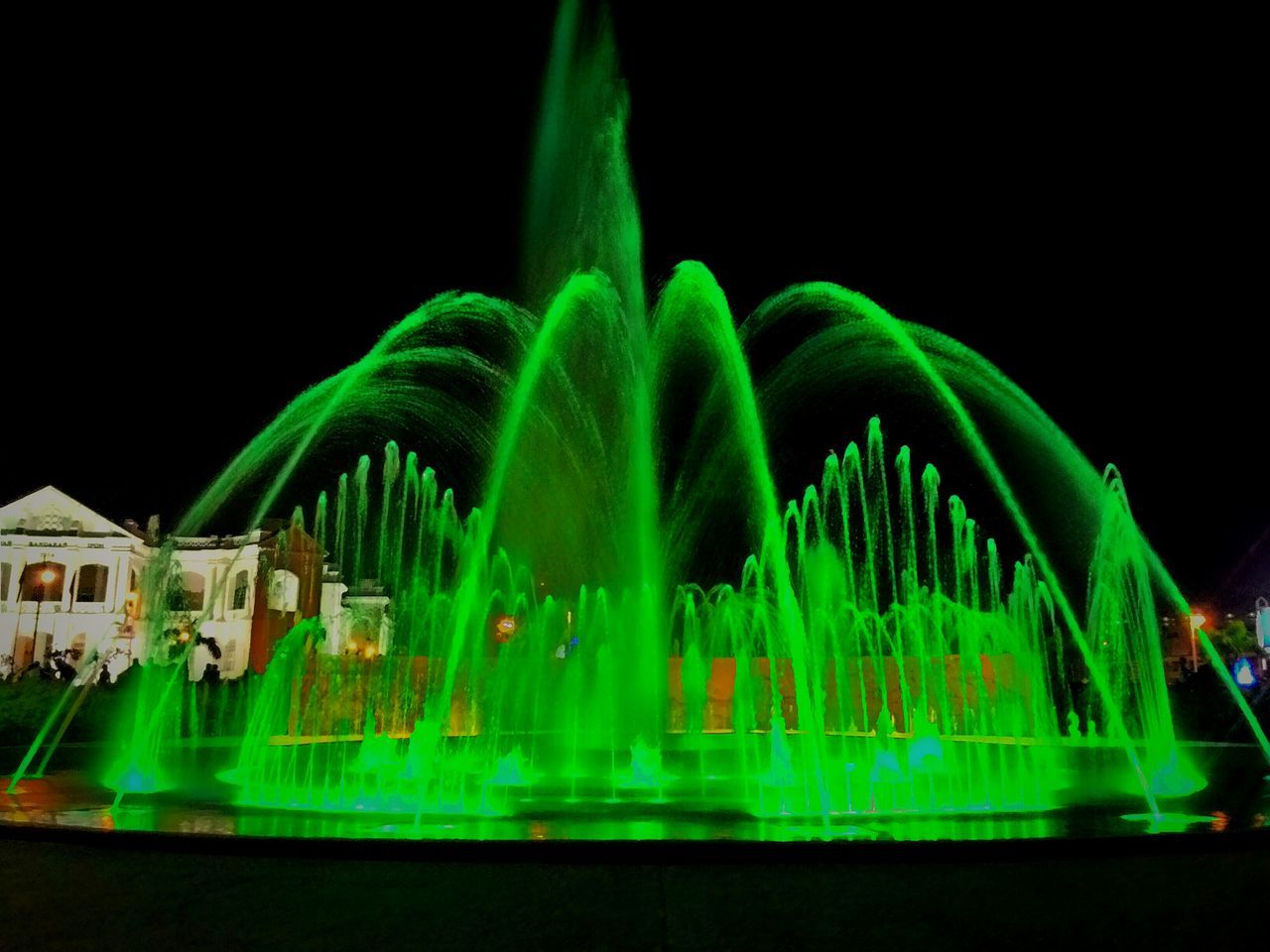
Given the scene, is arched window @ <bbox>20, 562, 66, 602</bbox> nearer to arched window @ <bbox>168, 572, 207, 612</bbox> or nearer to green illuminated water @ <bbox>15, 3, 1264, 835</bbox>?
arched window @ <bbox>168, 572, 207, 612</bbox>

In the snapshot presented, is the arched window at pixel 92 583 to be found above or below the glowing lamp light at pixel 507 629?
above

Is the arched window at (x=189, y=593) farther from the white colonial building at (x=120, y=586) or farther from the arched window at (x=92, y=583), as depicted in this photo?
the arched window at (x=92, y=583)

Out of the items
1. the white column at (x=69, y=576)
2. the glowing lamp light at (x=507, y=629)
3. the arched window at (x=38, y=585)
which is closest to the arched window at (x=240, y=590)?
the white column at (x=69, y=576)

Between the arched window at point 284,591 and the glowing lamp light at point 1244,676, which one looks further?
the arched window at point 284,591

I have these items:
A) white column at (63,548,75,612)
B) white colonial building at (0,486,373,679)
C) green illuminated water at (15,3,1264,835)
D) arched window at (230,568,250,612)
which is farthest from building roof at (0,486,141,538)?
green illuminated water at (15,3,1264,835)

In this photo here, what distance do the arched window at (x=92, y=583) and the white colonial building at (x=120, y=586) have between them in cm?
6

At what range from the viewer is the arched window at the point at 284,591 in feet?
206

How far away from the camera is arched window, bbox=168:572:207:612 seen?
57.8 meters

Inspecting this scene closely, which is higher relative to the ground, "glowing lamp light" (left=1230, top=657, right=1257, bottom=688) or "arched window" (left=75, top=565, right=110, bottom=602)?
"arched window" (left=75, top=565, right=110, bottom=602)

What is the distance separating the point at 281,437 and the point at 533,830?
11540 millimetres

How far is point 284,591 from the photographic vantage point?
62.9m

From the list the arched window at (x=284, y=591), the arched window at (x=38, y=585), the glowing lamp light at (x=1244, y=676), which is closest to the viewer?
the glowing lamp light at (x=1244, y=676)

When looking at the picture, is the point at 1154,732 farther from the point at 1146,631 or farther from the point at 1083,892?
the point at 1083,892

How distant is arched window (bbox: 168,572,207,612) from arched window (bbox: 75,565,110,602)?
4.24 metres
